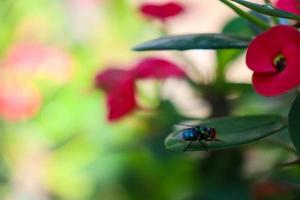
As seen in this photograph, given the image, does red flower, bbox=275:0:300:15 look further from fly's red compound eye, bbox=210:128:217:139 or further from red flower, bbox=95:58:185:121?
red flower, bbox=95:58:185:121

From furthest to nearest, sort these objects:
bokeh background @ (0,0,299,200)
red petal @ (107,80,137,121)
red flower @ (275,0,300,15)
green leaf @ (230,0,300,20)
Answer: bokeh background @ (0,0,299,200), red petal @ (107,80,137,121), red flower @ (275,0,300,15), green leaf @ (230,0,300,20)

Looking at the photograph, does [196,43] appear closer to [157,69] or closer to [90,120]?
[157,69]

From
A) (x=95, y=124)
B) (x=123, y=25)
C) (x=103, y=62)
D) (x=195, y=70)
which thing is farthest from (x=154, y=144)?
(x=123, y=25)

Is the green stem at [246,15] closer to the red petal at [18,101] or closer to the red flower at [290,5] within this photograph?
the red flower at [290,5]

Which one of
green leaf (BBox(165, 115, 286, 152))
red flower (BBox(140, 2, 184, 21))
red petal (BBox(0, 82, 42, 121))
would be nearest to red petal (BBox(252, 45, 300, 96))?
green leaf (BBox(165, 115, 286, 152))

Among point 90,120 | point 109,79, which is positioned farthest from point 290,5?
point 90,120

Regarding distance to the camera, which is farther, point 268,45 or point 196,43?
point 196,43

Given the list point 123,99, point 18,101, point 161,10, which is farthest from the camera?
point 18,101
